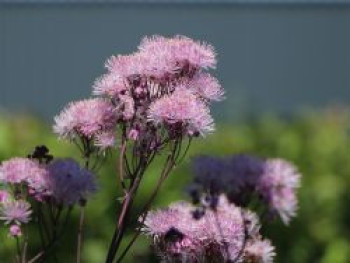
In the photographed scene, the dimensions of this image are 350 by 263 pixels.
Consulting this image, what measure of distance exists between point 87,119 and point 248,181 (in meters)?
0.63

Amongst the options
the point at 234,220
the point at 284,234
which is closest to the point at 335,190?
the point at 284,234

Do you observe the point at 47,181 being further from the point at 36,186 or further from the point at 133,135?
the point at 133,135

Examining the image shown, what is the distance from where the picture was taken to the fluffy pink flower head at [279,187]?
8.69 feet

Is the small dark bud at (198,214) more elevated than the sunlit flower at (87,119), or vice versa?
the sunlit flower at (87,119)

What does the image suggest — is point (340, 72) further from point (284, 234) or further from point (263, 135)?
point (284, 234)

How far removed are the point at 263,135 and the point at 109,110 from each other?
2.66 m

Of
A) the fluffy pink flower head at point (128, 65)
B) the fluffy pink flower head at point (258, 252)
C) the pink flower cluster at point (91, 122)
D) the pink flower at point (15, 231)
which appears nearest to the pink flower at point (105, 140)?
the pink flower cluster at point (91, 122)

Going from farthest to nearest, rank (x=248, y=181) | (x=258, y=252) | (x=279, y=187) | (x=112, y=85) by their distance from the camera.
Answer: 1. (x=279, y=187)
2. (x=248, y=181)
3. (x=258, y=252)
4. (x=112, y=85)

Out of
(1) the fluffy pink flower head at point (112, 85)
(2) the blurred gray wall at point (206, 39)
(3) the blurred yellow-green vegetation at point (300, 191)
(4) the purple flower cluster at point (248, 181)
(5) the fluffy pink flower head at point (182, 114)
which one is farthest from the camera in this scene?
(2) the blurred gray wall at point (206, 39)

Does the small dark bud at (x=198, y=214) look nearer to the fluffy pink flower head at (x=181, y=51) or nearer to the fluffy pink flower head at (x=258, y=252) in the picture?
the fluffy pink flower head at (x=258, y=252)

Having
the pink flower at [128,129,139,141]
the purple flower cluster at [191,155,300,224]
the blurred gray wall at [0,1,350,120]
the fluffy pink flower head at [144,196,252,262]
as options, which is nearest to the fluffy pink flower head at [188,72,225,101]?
the pink flower at [128,129,139,141]

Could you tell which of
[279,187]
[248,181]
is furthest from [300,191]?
[248,181]

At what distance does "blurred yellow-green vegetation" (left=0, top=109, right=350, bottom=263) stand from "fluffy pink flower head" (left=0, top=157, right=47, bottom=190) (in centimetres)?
112

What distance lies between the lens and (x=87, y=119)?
2.09m
